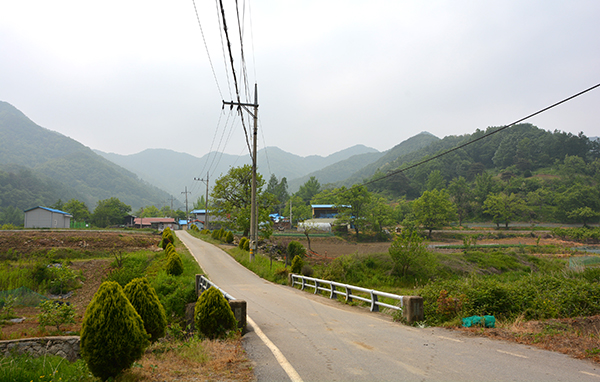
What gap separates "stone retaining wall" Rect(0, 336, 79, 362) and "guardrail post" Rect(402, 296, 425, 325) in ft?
31.4

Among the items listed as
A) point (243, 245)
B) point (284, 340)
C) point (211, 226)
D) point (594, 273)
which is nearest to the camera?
point (284, 340)

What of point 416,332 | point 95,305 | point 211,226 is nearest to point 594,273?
point 416,332

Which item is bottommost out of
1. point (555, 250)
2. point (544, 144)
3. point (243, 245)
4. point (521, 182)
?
point (555, 250)

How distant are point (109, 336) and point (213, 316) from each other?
3.10 metres

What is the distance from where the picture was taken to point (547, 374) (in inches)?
203

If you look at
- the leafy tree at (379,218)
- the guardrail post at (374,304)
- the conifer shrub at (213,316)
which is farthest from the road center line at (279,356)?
the leafy tree at (379,218)

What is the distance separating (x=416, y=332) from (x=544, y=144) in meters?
188

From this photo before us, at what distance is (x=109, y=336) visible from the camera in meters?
5.36

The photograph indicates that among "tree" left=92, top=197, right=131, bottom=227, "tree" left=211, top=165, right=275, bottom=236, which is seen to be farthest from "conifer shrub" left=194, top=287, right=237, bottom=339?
"tree" left=92, top=197, right=131, bottom=227

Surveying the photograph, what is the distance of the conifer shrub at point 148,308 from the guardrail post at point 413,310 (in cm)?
632

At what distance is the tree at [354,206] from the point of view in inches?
3049

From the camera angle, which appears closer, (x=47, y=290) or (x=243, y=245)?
(x=47, y=290)

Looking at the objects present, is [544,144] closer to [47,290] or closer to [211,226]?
[211,226]

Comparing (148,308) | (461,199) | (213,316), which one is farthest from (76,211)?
(461,199)
